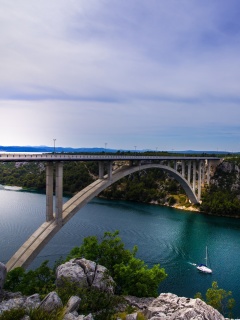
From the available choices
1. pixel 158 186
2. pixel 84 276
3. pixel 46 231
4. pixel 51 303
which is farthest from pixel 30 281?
pixel 158 186

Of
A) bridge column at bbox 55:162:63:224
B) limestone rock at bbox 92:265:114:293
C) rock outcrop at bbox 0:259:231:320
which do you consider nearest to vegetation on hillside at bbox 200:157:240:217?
bridge column at bbox 55:162:63:224

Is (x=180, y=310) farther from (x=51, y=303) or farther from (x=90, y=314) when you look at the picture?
(x=51, y=303)

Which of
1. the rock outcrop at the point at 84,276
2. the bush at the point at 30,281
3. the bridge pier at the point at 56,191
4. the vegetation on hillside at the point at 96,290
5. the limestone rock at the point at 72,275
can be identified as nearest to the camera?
the vegetation on hillside at the point at 96,290

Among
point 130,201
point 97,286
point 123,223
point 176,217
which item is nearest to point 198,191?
point 176,217

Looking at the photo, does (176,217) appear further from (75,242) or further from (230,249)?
(75,242)

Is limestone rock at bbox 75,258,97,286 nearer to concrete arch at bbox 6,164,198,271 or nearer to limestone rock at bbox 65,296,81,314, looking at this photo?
limestone rock at bbox 65,296,81,314

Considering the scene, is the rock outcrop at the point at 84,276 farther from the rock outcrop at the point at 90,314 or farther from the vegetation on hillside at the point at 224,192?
the vegetation on hillside at the point at 224,192

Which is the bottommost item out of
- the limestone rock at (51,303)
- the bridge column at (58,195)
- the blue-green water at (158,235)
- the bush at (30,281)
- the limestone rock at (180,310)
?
the blue-green water at (158,235)

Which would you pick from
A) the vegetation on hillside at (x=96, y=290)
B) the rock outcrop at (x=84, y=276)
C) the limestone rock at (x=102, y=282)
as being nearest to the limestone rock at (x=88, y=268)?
the rock outcrop at (x=84, y=276)

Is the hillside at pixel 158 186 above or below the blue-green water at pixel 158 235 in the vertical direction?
above
